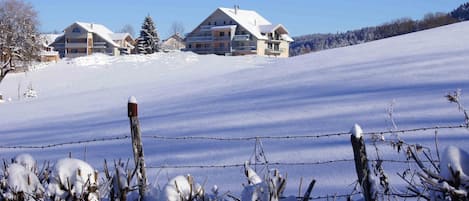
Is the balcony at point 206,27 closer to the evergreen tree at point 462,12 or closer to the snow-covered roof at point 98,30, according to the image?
the snow-covered roof at point 98,30

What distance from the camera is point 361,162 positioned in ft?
9.20

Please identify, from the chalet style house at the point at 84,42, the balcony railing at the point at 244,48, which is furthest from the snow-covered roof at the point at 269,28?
the chalet style house at the point at 84,42

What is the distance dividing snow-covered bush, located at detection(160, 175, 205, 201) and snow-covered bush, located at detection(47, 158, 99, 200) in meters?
0.48

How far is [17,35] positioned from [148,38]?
2648cm

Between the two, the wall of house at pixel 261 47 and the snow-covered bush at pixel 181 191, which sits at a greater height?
the wall of house at pixel 261 47

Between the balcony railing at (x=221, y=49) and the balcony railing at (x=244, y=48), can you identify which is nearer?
the balcony railing at (x=244, y=48)

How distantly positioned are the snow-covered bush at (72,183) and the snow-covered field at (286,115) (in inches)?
31.7

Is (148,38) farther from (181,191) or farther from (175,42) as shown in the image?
(181,191)

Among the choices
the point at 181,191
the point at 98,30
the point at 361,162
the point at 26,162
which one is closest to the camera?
the point at 181,191

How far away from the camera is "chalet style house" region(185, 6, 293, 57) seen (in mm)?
60662

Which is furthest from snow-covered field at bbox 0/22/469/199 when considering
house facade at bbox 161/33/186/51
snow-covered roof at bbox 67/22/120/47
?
house facade at bbox 161/33/186/51

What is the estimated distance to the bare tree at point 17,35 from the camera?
106 feet

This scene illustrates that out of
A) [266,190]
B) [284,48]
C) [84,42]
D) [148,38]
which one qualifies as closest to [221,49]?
[148,38]

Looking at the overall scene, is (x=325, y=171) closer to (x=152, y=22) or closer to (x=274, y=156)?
(x=274, y=156)
